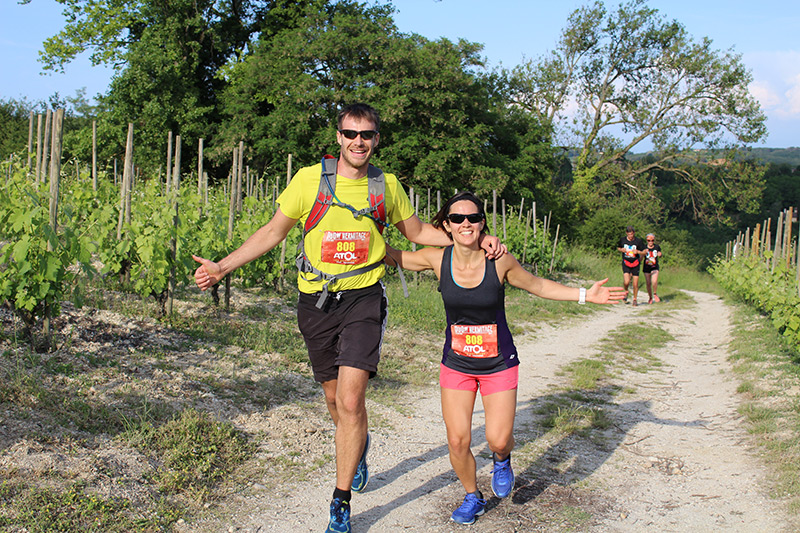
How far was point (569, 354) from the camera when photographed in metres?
8.95

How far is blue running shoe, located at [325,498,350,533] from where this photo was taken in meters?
3.29

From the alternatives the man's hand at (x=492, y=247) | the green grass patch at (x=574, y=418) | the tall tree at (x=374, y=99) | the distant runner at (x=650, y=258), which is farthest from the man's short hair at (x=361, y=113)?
the tall tree at (x=374, y=99)

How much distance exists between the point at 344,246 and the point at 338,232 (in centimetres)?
8

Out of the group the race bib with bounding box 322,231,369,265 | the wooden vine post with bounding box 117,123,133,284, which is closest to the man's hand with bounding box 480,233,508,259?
the race bib with bounding box 322,231,369,265

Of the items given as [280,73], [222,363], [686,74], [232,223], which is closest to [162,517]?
[222,363]

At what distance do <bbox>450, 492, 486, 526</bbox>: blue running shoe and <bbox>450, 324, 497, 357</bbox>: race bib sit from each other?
2.48 feet

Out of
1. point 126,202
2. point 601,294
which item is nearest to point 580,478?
point 601,294

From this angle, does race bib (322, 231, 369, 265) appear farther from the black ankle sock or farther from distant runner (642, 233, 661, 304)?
distant runner (642, 233, 661, 304)

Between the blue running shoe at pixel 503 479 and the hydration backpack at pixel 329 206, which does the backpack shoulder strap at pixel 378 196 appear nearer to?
the hydration backpack at pixel 329 206

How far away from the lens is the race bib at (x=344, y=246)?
3449 mm

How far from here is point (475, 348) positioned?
3584 millimetres

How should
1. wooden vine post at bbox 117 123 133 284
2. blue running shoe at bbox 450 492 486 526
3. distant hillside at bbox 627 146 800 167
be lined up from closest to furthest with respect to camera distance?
blue running shoe at bbox 450 492 486 526 < wooden vine post at bbox 117 123 133 284 < distant hillside at bbox 627 146 800 167

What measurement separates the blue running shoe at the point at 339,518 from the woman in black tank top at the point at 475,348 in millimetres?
594

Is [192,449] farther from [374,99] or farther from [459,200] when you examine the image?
[374,99]
